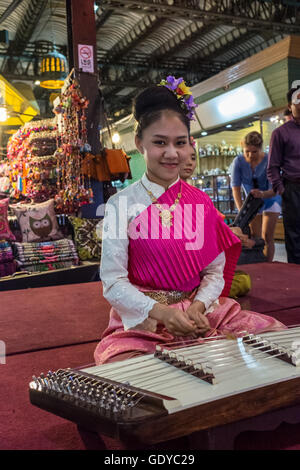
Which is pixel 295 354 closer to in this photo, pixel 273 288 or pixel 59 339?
pixel 59 339

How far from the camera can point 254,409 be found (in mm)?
909

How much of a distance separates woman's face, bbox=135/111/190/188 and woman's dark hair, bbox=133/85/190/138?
2 centimetres

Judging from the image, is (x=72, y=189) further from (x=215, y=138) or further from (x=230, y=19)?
(x=215, y=138)

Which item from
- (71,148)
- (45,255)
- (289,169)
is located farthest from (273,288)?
(71,148)

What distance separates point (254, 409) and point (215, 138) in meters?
11.3

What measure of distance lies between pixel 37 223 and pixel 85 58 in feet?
6.40

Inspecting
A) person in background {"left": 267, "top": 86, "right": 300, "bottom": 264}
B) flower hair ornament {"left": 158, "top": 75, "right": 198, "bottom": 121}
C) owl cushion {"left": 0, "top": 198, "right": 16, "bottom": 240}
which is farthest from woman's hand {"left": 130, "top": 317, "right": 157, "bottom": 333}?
owl cushion {"left": 0, "top": 198, "right": 16, "bottom": 240}

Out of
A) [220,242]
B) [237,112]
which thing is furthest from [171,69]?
[220,242]

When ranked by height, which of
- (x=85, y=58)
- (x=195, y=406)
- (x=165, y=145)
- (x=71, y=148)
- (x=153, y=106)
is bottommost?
(x=195, y=406)

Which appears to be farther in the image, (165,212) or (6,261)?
(6,261)

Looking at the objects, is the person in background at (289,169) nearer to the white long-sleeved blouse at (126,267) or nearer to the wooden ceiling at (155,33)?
the white long-sleeved blouse at (126,267)

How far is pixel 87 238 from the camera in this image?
4816 millimetres

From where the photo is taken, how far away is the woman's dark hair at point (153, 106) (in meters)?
1.53

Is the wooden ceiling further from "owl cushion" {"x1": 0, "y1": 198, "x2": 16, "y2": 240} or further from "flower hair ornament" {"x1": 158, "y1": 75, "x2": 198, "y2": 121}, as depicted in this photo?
"flower hair ornament" {"x1": 158, "y1": 75, "x2": 198, "y2": 121}
